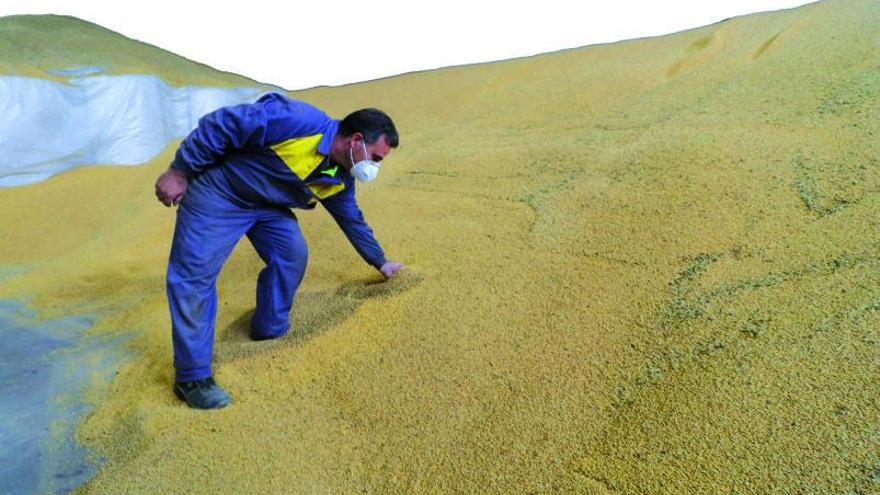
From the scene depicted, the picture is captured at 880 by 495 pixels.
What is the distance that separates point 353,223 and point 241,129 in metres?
0.53

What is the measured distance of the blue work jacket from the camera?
69.0 inches

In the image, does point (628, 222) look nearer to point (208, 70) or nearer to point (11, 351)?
point (11, 351)

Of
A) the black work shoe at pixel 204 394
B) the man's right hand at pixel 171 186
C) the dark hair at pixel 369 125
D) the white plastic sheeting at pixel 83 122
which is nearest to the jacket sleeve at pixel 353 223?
the dark hair at pixel 369 125

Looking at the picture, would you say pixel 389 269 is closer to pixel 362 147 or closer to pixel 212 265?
pixel 362 147

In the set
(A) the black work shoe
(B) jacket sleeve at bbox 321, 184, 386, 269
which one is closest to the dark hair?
(B) jacket sleeve at bbox 321, 184, 386, 269

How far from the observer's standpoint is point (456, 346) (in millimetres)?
1727

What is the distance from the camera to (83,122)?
4172 mm

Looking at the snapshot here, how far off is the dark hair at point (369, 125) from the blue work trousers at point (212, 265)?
389mm

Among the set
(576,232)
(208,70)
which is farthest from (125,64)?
(576,232)

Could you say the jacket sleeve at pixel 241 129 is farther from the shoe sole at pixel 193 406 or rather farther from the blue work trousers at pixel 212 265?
the shoe sole at pixel 193 406

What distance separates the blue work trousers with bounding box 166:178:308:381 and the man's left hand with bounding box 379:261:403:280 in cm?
29

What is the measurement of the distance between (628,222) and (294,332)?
122 cm

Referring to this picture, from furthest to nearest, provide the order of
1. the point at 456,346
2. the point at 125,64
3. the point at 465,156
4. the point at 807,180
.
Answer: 1. the point at 125,64
2. the point at 465,156
3. the point at 807,180
4. the point at 456,346

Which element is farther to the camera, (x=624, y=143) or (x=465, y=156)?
(x=465, y=156)
